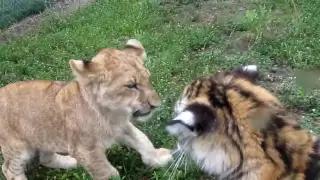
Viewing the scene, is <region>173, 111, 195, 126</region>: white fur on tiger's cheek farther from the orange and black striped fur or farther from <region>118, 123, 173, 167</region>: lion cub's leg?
<region>118, 123, 173, 167</region>: lion cub's leg

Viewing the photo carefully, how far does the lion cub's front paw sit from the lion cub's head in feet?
1.70

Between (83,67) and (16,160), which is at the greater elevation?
(83,67)

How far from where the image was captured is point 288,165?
348 centimetres

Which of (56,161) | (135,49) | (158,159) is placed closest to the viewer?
(135,49)

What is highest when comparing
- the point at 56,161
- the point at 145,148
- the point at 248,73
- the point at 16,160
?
the point at 248,73

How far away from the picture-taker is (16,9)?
1066 cm

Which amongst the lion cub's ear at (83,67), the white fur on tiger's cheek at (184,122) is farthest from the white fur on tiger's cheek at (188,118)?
the lion cub's ear at (83,67)

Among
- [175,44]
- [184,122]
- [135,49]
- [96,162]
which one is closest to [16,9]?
[175,44]

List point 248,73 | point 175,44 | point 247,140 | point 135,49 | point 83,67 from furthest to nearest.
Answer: point 175,44
point 135,49
point 83,67
point 248,73
point 247,140

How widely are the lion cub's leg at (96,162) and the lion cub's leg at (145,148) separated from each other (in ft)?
1.00

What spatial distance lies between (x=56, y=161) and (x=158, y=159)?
0.97 meters

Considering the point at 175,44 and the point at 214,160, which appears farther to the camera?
the point at 175,44

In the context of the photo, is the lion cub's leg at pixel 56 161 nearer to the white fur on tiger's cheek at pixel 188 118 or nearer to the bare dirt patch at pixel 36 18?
the white fur on tiger's cheek at pixel 188 118

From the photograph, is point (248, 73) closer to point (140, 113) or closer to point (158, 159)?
point (140, 113)
